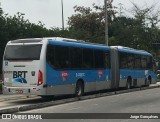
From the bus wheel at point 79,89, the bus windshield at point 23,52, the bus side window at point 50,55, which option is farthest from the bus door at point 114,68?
the bus windshield at point 23,52

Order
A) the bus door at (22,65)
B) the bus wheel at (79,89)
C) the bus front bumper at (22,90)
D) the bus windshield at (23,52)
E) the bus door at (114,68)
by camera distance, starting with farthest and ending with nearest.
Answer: the bus door at (114,68), the bus wheel at (79,89), the bus windshield at (23,52), the bus door at (22,65), the bus front bumper at (22,90)

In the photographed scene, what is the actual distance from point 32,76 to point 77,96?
405 cm

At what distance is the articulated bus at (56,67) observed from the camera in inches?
809

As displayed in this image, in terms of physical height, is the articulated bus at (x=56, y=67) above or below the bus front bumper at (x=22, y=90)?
above

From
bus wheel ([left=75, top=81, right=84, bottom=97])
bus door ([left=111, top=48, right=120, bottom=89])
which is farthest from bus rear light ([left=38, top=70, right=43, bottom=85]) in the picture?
bus door ([left=111, top=48, right=120, bottom=89])

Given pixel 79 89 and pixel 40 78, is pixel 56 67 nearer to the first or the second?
pixel 40 78

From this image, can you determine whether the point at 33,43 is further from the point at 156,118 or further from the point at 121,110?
the point at 156,118

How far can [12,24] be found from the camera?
3975 centimetres

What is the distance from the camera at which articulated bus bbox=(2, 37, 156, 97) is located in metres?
20.5

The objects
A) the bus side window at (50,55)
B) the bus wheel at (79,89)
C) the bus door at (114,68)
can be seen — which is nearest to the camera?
the bus side window at (50,55)

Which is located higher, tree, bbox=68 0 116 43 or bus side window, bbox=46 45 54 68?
tree, bbox=68 0 116 43

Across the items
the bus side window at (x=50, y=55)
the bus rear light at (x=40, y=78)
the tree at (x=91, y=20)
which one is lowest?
the bus rear light at (x=40, y=78)

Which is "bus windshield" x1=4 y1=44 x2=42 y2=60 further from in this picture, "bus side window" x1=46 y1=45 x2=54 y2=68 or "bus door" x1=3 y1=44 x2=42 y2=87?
"bus side window" x1=46 y1=45 x2=54 y2=68

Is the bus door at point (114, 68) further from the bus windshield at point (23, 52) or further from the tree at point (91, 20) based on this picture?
the tree at point (91, 20)
